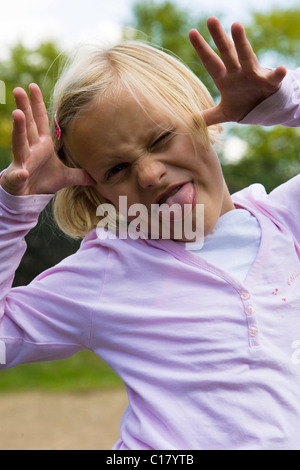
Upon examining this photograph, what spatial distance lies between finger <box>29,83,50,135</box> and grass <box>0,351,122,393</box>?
14.8 feet

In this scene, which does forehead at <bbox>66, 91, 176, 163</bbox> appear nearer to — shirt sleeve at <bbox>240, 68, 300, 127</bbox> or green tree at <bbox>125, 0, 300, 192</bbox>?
shirt sleeve at <bbox>240, 68, 300, 127</bbox>

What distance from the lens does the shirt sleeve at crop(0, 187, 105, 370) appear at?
1.69m

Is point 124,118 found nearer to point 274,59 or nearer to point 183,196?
point 183,196

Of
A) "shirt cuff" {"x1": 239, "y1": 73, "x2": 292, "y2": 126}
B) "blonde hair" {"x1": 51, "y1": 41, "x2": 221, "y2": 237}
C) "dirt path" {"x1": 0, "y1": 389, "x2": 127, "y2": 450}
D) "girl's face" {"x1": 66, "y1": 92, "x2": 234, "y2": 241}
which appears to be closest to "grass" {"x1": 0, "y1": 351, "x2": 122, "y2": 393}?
"dirt path" {"x1": 0, "y1": 389, "x2": 127, "y2": 450}

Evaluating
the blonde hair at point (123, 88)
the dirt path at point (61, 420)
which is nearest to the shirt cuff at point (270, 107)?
the blonde hair at point (123, 88)

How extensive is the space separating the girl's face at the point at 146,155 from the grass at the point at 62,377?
4473 mm

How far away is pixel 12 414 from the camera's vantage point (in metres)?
5.30

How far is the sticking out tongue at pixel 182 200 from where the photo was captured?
1661 millimetres

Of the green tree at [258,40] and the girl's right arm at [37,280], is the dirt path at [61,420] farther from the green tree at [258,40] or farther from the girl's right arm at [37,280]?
the green tree at [258,40]

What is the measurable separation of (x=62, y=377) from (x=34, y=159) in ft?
16.1

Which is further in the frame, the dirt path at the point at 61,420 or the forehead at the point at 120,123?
the dirt path at the point at 61,420

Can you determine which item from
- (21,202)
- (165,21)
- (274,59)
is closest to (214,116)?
(21,202)

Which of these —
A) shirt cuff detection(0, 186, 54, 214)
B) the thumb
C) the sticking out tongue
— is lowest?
shirt cuff detection(0, 186, 54, 214)

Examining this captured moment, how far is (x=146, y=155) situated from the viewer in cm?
166
